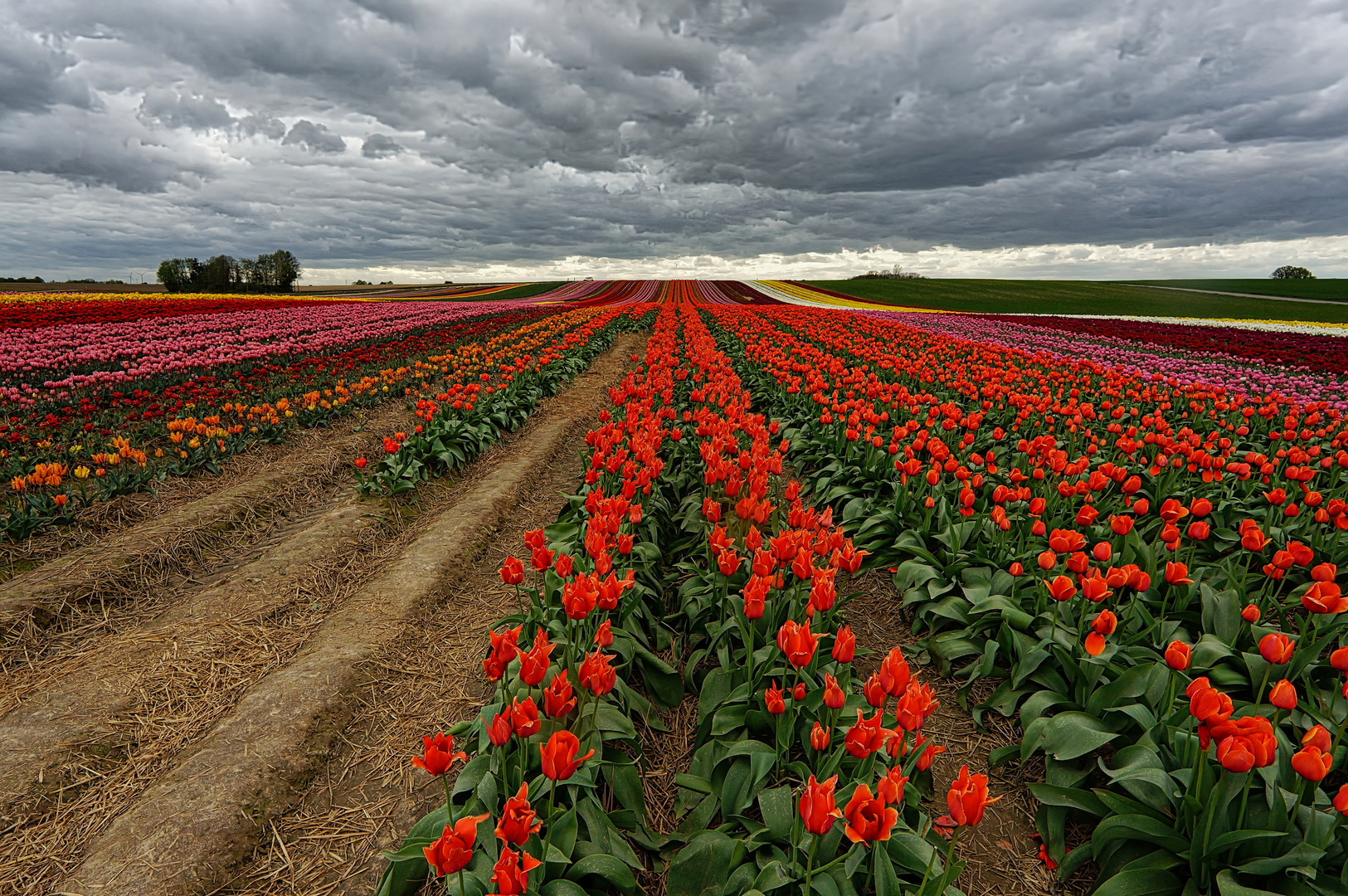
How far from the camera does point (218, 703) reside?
3936 millimetres

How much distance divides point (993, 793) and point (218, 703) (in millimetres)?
4926

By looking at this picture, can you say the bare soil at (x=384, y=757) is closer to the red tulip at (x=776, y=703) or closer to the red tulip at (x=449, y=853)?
the red tulip at (x=449, y=853)

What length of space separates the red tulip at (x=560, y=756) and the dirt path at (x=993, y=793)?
2.11m

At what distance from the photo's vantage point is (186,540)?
228 inches

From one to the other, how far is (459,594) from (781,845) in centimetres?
383

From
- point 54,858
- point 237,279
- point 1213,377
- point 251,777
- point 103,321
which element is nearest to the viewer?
point 54,858

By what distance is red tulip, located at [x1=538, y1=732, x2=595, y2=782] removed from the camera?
80.8 inches

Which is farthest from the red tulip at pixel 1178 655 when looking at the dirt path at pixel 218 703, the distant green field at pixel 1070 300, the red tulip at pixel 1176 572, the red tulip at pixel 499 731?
the distant green field at pixel 1070 300

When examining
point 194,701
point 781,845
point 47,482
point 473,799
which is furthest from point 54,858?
point 47,482

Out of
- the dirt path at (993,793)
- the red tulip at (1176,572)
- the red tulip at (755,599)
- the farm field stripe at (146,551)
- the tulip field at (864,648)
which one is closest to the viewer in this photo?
the tulip field at (864,648)

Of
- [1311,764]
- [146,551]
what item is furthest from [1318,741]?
[146,551]

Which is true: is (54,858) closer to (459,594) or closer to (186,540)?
(459,594)

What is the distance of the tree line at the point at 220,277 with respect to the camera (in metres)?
69.8

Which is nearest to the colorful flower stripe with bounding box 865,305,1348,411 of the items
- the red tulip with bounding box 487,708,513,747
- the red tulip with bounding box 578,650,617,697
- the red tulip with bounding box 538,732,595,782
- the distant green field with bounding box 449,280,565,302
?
the red tulip with bounding box 578,650,617,697
